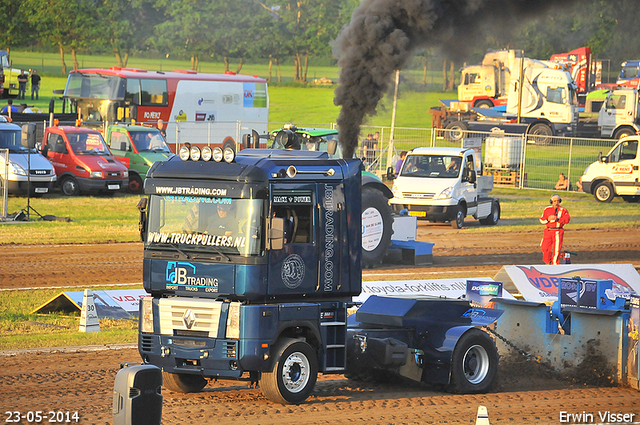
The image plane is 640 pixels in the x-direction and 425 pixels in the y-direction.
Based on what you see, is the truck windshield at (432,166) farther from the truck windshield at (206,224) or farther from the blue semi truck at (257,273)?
the truck windshield at (206,224)

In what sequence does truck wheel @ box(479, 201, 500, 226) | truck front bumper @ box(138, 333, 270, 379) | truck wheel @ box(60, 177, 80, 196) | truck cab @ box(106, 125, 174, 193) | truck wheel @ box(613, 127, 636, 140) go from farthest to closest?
truck wheel @ box(613, 127, 636, 140)
truck cab @ box(106, 125, 174, 193)
truck wheel @ box(60, 177, 80, 196)
truck wheel @ box(479, 201, 500, 226)
truck front bumper @ box(138, 333, 270, 379)

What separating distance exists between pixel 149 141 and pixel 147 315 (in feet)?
74.4

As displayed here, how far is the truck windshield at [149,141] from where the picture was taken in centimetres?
3078

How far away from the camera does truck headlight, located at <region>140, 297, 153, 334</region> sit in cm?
896

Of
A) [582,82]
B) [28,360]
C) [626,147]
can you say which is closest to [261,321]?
[28,360]

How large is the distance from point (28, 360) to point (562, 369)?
6.36 m

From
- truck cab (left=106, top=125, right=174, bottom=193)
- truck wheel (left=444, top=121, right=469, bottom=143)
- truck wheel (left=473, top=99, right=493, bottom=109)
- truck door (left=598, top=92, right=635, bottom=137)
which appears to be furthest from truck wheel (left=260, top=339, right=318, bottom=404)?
truck wheel (left=473, top=99, right=493, bottom=109)

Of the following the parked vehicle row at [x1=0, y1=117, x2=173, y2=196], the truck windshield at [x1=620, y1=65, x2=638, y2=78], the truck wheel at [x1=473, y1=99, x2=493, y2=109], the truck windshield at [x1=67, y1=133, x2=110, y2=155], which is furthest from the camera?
the truck windshield at [x1=620, y1=65, x2=638, y2=78]

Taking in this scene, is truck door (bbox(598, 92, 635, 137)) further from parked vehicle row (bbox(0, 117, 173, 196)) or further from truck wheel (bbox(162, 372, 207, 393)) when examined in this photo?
truck wheel (bbox(162, 372, 207, 393))

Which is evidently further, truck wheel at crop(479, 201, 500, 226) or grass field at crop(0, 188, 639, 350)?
truck wheel at crop(479, 201, 500, 226)

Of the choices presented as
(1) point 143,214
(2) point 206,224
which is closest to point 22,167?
(1) point 143,214

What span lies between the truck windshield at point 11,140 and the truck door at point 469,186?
13279mm

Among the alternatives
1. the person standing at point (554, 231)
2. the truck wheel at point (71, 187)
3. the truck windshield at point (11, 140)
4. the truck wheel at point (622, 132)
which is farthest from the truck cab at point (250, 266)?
the truck wheel at point (622, 132)

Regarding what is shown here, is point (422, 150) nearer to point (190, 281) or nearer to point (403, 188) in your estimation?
point (403, 188)
